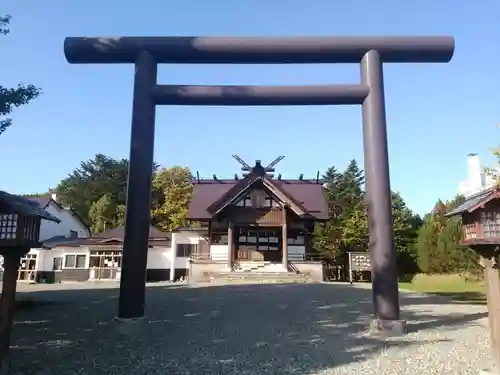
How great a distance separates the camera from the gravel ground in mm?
6242

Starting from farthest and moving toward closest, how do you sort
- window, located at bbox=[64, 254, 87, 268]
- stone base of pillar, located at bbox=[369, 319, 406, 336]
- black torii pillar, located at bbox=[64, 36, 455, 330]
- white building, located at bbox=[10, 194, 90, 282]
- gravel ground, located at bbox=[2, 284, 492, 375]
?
window, located at bbox=[64, 254, 87, 268]
white building, located at bbox=[10, 194, 90, 282]
black torii pillar, located at bbox=[64, 36, 455, 330]
stone base of pillar, located at bbox=[369, 319, 406, 336]
gravel ground, located at bbox=[2, 284, 492, 375]

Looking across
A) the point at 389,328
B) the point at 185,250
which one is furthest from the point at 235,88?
the point at 185,250

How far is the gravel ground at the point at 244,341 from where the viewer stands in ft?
20.5

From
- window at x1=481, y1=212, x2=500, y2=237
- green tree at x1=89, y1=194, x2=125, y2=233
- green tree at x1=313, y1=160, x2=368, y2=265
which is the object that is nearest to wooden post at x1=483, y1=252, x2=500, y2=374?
window at x1=481, y1=212, x2=500, y2=237

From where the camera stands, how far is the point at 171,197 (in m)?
41.2

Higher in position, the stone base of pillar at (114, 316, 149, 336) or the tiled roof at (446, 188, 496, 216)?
the tiled roof at (446, 188, 496, 216)

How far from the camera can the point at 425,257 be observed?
101ft

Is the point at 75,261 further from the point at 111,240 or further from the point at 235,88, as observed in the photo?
the point at 235,88

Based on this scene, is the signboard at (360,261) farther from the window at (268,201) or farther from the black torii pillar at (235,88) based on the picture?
the black torii pillar at (235,88)

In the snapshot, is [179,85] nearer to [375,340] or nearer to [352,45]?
[352,45]

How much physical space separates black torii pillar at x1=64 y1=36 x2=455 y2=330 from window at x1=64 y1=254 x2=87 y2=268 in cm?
2300

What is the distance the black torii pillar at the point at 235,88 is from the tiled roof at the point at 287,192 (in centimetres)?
1599

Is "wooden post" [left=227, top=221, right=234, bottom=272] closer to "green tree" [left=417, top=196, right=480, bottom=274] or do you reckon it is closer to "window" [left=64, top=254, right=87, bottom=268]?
"window" [left=64, top=254, right=87, bottom=268]

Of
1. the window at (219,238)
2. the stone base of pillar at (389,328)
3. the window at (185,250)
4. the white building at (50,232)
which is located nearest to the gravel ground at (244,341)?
the stone base of pillar at (389,328)
